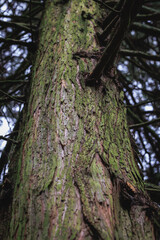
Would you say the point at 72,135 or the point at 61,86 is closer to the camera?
the point at 72,135

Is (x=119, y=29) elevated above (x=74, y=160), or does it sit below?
above

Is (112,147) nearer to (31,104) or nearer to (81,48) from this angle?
(31,104)

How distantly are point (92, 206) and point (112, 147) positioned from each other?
43 centimetres

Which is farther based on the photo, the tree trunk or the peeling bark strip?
the peeling bark strip

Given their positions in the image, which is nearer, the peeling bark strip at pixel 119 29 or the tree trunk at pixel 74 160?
the tree trunk at pixel 74 160

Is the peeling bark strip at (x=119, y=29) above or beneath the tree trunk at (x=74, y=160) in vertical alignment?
above

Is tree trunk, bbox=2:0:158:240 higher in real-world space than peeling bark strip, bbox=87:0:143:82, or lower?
lower

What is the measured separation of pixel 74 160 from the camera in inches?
47.3

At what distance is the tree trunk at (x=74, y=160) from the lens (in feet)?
3.33

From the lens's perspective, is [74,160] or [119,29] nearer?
[74,160]

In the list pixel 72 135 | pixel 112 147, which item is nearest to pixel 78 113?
pixel 72 135

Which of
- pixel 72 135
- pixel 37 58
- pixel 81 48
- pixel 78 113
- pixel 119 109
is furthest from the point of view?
pixel 37 58

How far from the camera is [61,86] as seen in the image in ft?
5.15

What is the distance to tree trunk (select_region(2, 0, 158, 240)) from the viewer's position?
1015mm
